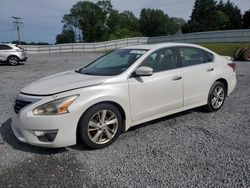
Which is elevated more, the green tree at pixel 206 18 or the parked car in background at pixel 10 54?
the green tree at pixel 206 18

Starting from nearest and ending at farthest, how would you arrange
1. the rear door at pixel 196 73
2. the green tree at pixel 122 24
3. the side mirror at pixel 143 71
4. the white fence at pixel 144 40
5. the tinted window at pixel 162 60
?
1. the side mirror at pixel 143 71
2. the tinted window at pixel 162 60
3. the rear door at pixel 196 73
4. the white fence at pixel 144 40
5. the green tree at pixel 122 24

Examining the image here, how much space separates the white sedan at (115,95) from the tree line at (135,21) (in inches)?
2186

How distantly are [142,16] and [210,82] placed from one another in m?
95.4

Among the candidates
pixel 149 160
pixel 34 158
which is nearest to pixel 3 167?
pixel 34 158

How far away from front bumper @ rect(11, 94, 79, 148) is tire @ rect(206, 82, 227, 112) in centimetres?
296

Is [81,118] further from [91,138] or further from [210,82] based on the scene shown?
[210,82]

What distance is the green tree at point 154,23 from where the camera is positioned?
9144 centimetres

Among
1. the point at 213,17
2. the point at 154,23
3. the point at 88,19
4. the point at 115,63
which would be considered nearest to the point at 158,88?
the point at 115,63

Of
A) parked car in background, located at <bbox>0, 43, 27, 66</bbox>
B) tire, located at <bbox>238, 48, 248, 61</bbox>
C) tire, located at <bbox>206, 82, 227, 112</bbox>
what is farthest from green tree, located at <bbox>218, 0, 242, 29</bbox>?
tire, located at <bbox>206, 82, 227, 112</bbox>

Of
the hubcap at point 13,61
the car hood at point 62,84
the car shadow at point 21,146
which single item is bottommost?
the car shadow at point 21,146

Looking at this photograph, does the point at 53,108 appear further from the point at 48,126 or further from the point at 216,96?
the point at 216,96

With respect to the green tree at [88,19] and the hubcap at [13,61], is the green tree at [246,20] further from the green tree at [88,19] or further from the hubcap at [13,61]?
the hubcap at [13,61]

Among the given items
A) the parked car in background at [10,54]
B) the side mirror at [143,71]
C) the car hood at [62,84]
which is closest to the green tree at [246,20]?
the parked car in background at [10,54]

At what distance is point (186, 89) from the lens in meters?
4.87
